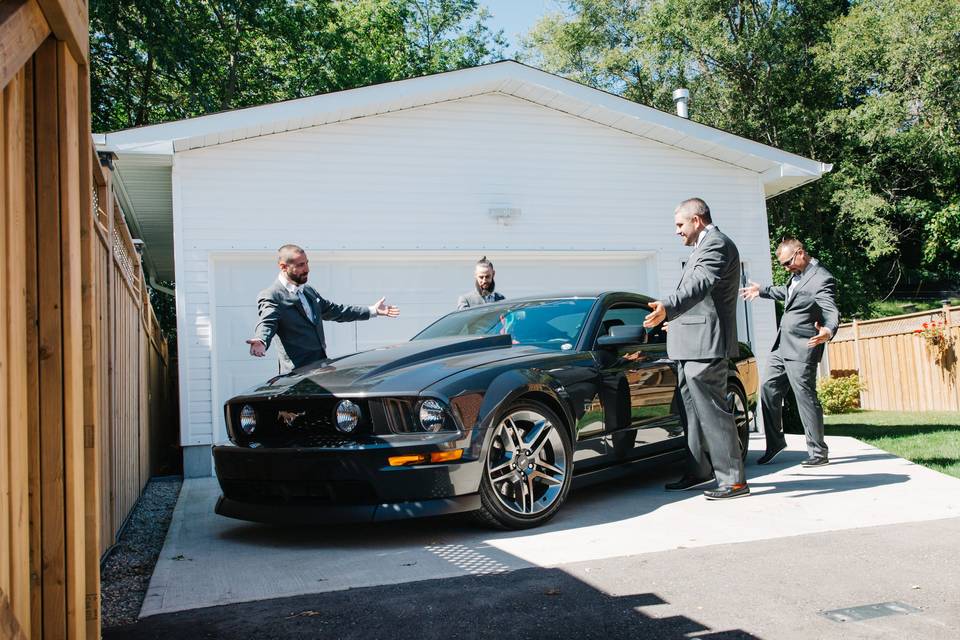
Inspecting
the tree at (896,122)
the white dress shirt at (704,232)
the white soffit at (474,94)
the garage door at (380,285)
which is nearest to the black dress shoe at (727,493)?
the white dress shirt at (704,232)

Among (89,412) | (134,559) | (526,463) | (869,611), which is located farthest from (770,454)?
(89,412)

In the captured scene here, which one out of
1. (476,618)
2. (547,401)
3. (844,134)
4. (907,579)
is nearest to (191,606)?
(476,618)

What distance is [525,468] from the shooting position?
4836 millimetres

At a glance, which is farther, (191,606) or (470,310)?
(470,310)

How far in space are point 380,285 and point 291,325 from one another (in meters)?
3.27

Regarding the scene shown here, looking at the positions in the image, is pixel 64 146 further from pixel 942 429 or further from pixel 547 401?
pixel 942 429

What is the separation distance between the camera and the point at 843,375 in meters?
17.3

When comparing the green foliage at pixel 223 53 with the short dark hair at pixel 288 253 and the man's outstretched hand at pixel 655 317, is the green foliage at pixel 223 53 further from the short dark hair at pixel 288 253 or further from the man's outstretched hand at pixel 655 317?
the man's outstretched hand at pixel 655 317

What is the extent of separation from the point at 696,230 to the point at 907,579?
9.40 feet

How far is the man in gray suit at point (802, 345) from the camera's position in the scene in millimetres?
6930

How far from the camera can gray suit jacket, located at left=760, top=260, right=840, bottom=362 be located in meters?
6.98

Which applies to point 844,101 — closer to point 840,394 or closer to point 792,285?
point 840,394

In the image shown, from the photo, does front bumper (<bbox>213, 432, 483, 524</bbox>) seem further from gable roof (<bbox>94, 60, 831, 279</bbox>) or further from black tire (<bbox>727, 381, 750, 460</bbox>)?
gable roof (<bbox>94, 60, 831, 279</bbox>)

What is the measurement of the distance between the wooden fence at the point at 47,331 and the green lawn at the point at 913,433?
20.1ft
